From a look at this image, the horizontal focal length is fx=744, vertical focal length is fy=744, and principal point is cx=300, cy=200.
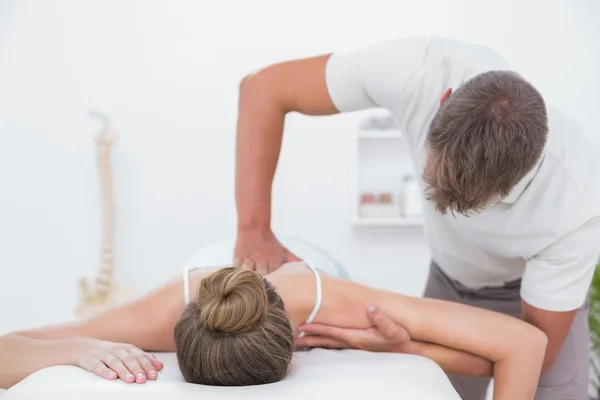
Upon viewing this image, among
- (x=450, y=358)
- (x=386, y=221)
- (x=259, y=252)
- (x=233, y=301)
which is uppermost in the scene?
(x=233, y=301)

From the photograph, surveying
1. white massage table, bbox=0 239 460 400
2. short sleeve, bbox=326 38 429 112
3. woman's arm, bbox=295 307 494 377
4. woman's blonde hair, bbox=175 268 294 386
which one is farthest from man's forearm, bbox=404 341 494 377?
short sleeve, bbox=326 38 429 112

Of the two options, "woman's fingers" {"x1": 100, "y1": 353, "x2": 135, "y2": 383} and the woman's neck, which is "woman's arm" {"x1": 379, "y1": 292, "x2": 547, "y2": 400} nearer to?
the woman's neck

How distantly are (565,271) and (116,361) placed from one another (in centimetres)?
101

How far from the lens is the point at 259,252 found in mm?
1883

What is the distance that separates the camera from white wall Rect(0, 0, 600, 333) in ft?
12.1

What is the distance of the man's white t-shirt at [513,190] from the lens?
1.65 metres

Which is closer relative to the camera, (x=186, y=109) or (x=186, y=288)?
(x=186, y=288)

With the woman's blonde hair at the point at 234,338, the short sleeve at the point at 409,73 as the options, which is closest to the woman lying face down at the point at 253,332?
the woman's blonde hair at the point at 234,338

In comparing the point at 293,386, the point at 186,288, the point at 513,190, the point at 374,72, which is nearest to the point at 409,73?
the point at 374,72

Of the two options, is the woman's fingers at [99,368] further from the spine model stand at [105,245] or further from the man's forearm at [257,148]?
the spine model stand at [105,245]

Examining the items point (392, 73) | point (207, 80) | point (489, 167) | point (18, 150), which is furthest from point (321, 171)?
point (489, 167)

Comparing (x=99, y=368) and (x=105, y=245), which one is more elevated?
(x=99, y=368)

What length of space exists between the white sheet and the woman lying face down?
0.15ft

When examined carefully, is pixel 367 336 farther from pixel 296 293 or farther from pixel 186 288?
pixel 186 288
